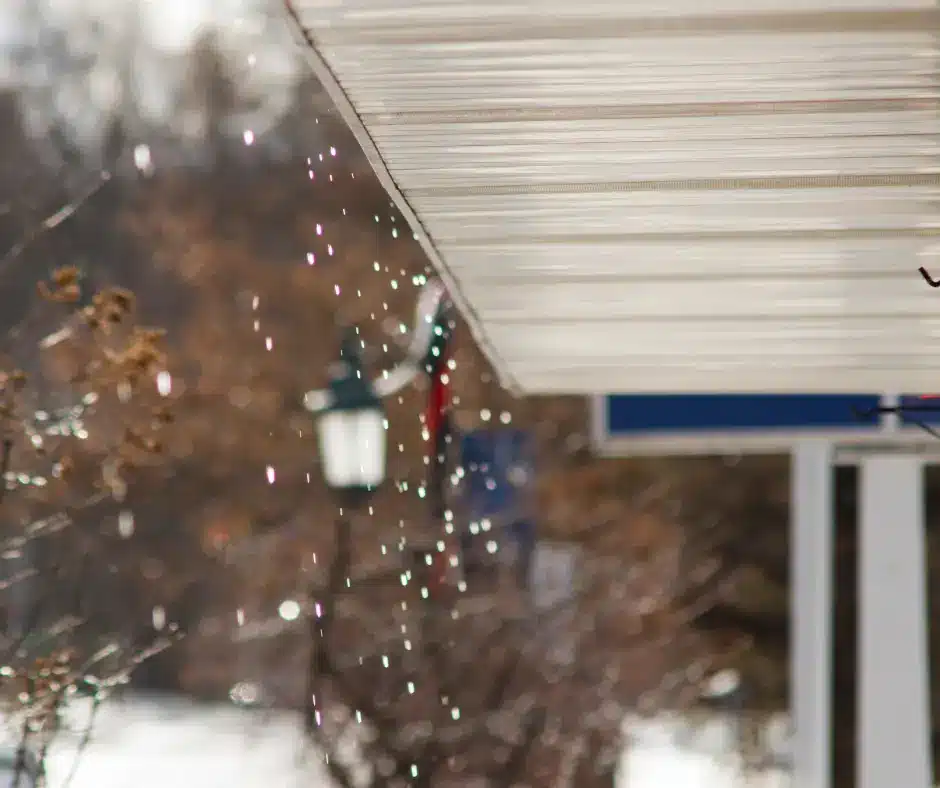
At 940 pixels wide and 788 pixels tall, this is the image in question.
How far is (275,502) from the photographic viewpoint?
1554cm

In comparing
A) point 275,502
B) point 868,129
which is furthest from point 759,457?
point 868,129

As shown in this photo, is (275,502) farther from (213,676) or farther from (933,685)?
(933,685)

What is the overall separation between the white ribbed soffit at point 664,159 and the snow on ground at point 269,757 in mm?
4954

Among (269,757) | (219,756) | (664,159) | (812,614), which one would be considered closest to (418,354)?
(812,614)

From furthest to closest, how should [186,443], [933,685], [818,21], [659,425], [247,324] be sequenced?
[247,324]
[186,443]
[933,685]
[659,425]
[818,21]

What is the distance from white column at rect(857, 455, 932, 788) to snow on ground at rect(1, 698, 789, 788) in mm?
2875

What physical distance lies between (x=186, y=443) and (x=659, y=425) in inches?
350

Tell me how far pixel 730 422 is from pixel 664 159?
4.45m

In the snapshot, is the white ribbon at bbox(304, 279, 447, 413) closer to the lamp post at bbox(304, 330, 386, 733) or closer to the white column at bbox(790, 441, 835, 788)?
the lamp post at bbox(304, 330, 386, 733)

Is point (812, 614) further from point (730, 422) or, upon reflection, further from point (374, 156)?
point (374, 156)

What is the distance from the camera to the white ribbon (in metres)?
9.02

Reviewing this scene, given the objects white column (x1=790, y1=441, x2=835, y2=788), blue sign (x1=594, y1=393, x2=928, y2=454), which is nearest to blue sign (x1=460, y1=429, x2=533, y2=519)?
white column (x1=790, y1=441, x2=835, y2=788)

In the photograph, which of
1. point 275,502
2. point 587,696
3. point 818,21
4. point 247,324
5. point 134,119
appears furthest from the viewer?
point 247,324

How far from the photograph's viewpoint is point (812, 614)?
30.1ft
